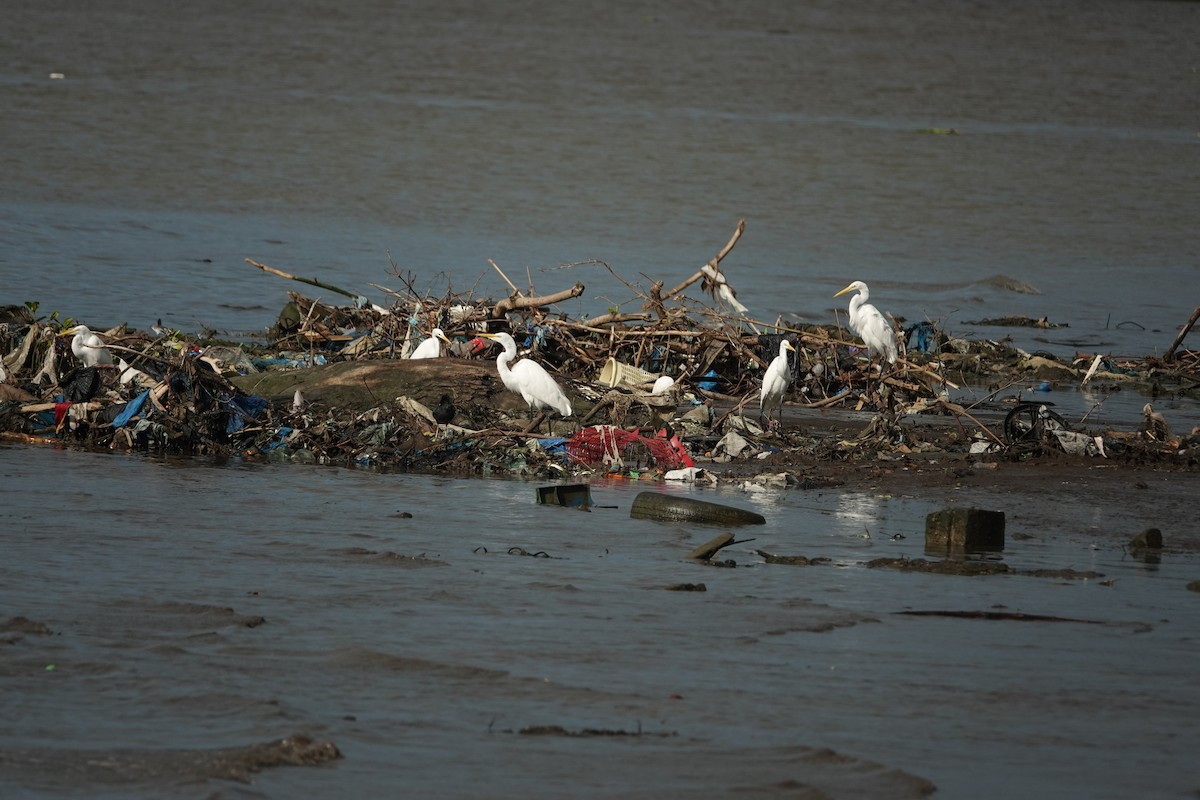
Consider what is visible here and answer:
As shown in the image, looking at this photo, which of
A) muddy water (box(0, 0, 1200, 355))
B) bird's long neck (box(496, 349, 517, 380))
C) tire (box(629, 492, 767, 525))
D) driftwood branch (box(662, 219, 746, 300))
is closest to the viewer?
tire (box(629, 492, 767, 525))

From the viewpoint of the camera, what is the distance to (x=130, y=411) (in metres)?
10.3

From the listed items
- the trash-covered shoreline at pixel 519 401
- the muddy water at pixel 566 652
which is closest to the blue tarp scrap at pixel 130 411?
the trash-covered shoreline at pixel 519 401

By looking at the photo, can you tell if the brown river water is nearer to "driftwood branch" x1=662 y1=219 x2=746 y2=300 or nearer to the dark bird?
the dark bird

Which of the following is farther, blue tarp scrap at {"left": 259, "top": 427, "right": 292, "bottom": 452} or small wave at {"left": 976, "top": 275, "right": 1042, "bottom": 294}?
small wave at {"left": 976, "top": 275, "right": 1042, "bottom": 294}

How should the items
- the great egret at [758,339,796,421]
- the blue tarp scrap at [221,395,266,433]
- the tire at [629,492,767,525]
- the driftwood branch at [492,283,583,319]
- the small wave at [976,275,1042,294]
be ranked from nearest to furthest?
1. the tire at [629,492,767,525]
2. the blue tarp scrap at [221,395,266,433]
3. the great egret at [758,339,796,421]
4. the driftwood branch at [492,283,583,319]
5. the small wave at [976,275,1042,294]

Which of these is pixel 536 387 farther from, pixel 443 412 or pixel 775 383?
pixel 775 383

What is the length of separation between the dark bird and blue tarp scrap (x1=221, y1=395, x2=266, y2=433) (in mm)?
1089

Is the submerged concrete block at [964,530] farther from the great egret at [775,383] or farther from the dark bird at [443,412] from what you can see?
the dark bird at [443,412]

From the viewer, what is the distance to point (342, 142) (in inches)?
1216

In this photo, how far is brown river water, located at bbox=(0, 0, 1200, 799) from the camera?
521 centimetres

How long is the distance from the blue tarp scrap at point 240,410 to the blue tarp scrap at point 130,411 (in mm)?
493

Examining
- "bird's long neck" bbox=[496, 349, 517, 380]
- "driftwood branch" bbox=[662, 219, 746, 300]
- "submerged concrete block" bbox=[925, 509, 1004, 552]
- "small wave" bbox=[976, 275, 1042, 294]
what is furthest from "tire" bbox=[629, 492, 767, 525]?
"small wave" bbox=[976, 275, 1042, 294]

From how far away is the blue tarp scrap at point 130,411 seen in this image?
10.3 meters

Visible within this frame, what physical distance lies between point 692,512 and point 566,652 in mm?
2478
